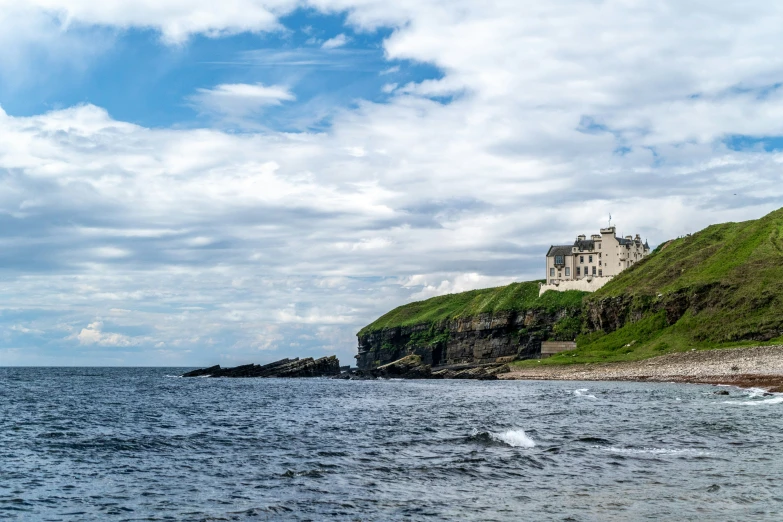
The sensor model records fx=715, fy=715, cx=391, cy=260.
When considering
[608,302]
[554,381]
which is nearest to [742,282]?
[608,302]

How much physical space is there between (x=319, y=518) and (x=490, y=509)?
200 inches

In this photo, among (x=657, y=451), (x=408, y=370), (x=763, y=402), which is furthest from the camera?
(x=408, y=370)

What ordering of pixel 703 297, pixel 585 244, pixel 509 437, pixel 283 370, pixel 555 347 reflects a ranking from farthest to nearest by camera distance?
pixel 585 244 < pixel 283 370 < pixel 555 347 < pixel 703 297 < pixel 509 437

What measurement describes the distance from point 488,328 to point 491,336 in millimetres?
1884

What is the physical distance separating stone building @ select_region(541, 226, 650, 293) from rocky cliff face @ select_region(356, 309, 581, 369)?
53.1 feet

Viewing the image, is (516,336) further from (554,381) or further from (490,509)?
(490,509)

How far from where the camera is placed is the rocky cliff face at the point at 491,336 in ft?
476

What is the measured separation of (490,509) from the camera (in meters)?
21.3

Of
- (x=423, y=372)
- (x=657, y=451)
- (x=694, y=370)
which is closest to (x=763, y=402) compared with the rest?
(x=657, y=451)

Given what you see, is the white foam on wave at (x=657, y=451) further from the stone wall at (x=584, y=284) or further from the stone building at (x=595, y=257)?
the stone building at (x=595, y=257)

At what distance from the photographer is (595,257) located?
6604 inches

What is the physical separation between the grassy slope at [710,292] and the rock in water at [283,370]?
57268mm

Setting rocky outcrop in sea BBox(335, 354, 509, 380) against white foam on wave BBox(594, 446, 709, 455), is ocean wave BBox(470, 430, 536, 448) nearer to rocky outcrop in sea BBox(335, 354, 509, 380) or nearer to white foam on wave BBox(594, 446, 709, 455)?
white foam on wave BBox(594, 446, 709, 455)

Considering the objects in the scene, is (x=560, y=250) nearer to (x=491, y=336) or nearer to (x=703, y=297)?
(x=491, y=336)
